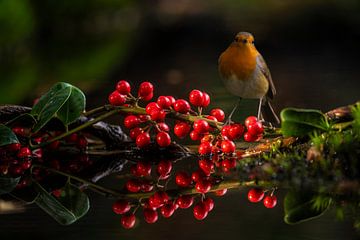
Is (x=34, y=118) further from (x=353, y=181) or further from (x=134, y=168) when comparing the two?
(x=353, y=181)

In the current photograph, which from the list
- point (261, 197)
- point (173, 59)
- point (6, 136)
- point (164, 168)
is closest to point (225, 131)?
point (164, 168)

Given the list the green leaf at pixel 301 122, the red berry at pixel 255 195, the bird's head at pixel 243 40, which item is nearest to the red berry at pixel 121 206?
the red berry at pixel 255 195

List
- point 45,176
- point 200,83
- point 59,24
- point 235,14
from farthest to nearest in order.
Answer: point 235,14 → point 59,24 → point 200,83 → point 45,176

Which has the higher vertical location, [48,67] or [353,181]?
[353,181]

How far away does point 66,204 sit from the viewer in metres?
2.81

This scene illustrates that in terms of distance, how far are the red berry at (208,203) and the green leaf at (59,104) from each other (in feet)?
3.34

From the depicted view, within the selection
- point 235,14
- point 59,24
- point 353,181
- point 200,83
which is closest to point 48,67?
point 200,83

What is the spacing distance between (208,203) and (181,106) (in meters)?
0.97

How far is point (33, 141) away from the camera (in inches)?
154

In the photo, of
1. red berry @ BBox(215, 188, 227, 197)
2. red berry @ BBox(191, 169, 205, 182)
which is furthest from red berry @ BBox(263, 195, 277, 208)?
red berry @ BBox(191, 169, 205, 182)

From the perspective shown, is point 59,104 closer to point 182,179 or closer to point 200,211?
point 182,179

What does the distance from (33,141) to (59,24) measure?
10.0 m

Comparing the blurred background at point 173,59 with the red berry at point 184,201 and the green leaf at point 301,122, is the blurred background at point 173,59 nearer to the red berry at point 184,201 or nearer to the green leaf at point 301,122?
the red berry at point 184,201

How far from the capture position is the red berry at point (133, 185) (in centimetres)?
304
